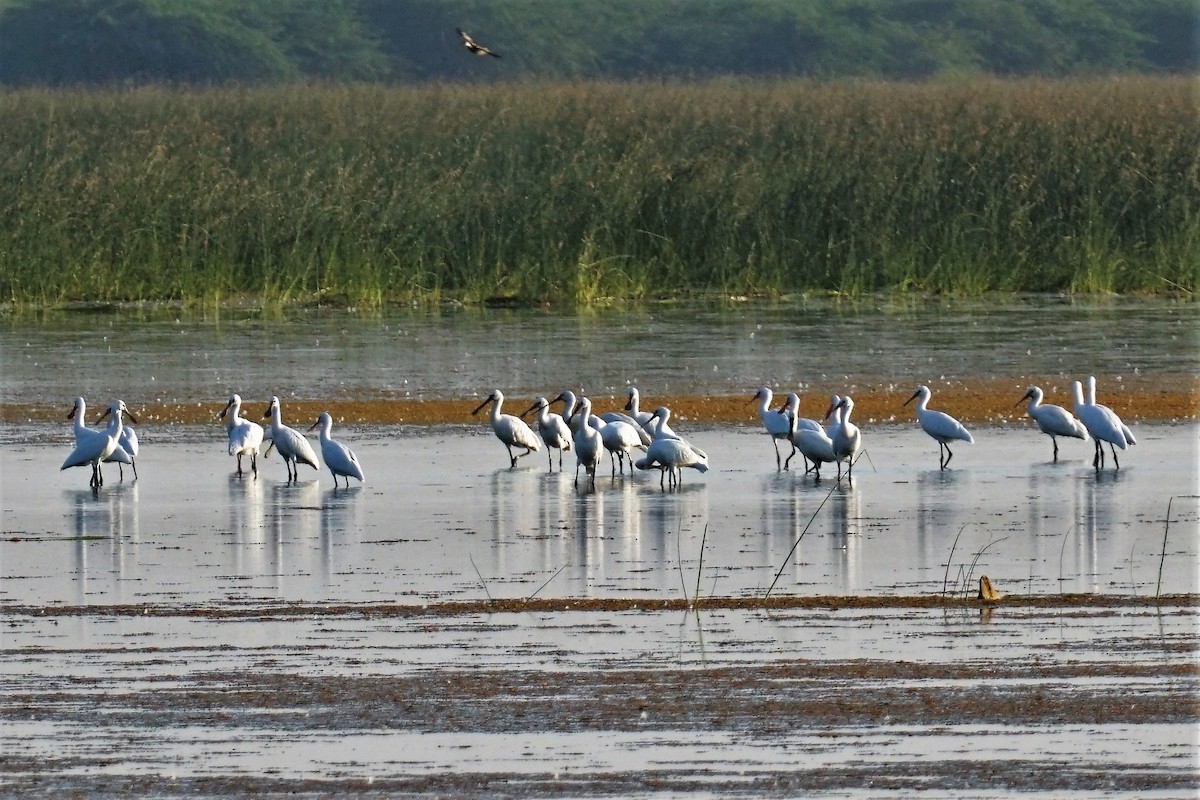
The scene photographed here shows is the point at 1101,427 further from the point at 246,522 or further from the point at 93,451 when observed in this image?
the point at 93,451

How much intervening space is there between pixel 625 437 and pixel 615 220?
1080 centimetres

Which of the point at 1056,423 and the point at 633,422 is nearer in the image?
the point at 1056,423

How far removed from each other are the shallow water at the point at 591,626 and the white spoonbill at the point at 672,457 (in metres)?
0.15

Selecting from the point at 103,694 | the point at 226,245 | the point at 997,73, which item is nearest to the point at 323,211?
the point at 226,245

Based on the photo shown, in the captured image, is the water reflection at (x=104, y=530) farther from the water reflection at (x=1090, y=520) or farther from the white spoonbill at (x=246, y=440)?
the water reflection at (x=1090, y=520)

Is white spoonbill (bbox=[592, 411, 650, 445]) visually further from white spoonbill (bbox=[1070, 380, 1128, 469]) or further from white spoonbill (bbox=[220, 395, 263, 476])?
white spoonbill (bbox=[1070, 380, 1128, 469])

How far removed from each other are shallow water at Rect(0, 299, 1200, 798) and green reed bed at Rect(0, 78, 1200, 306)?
672 cm

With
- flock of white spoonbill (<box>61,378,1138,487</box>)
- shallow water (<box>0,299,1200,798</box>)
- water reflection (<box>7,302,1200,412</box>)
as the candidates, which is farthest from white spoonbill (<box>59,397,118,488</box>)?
water reflection (<box>7,302,1200,412</box>)

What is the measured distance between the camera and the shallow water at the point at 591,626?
641 cm

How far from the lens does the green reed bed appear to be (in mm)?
23266

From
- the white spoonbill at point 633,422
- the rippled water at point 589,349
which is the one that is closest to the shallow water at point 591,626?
the white spoonbill at point 633,422

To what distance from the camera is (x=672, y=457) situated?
12.6 m

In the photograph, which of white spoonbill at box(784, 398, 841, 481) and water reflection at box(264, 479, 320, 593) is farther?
white spoonbill at box(784, 398, 841, 481)

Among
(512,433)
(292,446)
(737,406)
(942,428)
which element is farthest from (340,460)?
(737,406)
